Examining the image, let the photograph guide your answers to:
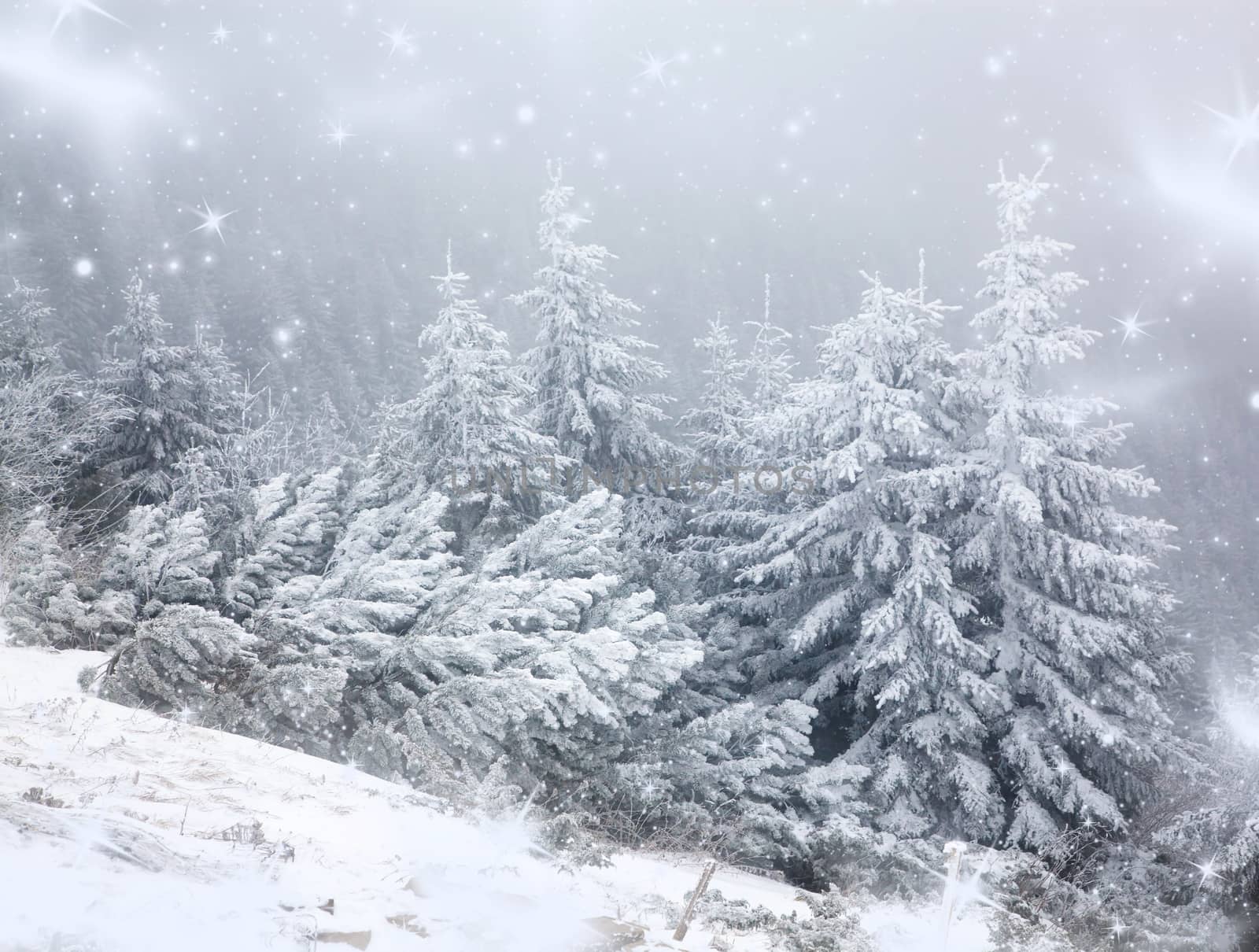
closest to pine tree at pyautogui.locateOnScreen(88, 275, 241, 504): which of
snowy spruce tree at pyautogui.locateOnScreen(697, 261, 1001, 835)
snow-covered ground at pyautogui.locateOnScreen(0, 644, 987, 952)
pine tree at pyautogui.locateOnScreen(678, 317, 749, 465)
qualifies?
pine tree at pyautogui.locateOnScreen(678, 317, 749, 465)

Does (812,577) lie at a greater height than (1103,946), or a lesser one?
greater

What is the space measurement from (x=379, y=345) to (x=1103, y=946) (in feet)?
305

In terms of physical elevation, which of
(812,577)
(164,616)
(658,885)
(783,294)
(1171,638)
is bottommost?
(658,885)

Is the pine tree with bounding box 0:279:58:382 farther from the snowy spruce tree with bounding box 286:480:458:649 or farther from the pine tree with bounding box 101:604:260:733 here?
the pine tree with bounding box 101:604:260:733

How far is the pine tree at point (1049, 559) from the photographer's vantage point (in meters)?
11.8

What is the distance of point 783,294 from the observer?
16712 centimetres

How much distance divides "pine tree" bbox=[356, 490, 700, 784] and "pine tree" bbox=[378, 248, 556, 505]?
415cm

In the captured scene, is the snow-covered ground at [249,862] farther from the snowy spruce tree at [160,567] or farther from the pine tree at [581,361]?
the pine tree at [581,361]

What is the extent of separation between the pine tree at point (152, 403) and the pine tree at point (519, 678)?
1343 centimetres

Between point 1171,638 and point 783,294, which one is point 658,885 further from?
point 783,294

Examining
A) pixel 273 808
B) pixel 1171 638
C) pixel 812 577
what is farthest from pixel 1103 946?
pixel 1171 638

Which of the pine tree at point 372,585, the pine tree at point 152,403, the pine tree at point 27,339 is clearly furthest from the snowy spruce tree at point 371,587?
the pine tree at point 27,339

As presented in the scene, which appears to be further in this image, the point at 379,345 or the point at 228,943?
the point at 379,345

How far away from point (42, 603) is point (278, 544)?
2327 mm
